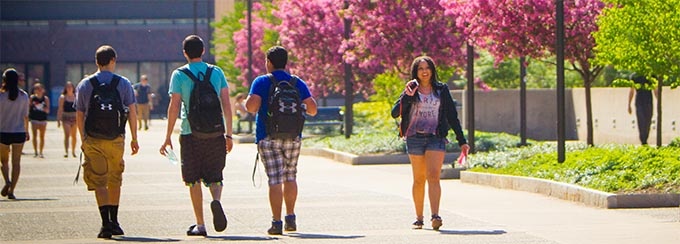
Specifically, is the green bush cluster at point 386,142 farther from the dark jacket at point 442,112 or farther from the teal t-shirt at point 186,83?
the teal t-shirt at point 186,83

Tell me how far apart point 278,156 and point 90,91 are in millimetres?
1797

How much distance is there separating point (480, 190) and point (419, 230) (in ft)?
21.6

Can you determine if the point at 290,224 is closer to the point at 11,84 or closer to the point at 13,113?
the point at 13,113

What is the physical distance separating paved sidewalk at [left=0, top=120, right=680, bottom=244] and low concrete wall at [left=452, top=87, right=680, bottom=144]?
10521 millimetres

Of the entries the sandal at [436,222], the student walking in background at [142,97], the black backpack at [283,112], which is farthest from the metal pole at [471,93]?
the student walking in background at [142,97]

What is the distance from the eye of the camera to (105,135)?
14.7 meters

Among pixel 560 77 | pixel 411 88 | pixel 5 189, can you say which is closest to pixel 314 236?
pixel 411 88

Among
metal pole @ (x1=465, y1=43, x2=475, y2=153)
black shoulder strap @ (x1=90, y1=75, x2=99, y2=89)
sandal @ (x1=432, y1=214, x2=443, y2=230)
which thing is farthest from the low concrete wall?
black shoulder strap @ (x1=90, y1=75, x2=99, y2=89)

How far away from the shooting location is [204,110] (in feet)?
46.6

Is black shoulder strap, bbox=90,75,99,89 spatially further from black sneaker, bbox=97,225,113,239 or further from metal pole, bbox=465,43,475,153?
metal pole, bbox=465,43,475,153

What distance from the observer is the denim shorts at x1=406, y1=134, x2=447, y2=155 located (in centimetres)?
1515

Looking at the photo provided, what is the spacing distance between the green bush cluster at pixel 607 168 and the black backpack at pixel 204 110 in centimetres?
554

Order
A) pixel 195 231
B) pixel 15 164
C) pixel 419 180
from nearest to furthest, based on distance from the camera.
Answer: pixel 195 231, pixel 419 180, pixel 15 164

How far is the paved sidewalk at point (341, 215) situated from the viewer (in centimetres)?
1430
